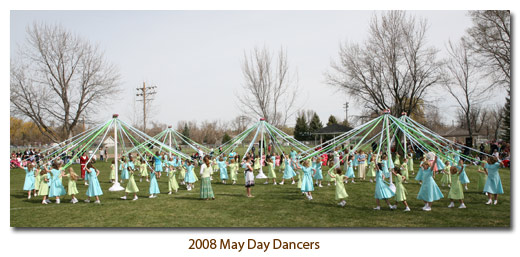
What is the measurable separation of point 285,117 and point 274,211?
14.8 m

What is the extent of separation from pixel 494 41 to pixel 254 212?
25.3 feet

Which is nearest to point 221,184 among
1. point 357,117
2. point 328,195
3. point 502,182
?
point 328,195

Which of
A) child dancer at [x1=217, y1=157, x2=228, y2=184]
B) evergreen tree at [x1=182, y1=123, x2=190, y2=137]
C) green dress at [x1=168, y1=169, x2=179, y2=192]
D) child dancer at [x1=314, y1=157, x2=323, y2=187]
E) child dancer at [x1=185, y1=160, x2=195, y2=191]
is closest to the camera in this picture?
green dress at [x1=168, y1=169, x2=179, y2=192]

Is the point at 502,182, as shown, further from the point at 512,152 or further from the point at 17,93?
the point at 17,93

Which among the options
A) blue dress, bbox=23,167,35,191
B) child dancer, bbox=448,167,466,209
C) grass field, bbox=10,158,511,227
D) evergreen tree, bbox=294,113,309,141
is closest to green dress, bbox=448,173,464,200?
child dancer, bbox=448,167,466,209

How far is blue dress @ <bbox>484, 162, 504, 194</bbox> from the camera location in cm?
785

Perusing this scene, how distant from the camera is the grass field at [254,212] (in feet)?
22.0

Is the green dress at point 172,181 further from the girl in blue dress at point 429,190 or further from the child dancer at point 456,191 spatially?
the child dancer at point 456,191

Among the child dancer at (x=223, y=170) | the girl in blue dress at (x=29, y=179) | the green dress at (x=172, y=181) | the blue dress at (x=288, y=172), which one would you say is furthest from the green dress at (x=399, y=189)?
the girl in blue dress at (x=29, y=179)

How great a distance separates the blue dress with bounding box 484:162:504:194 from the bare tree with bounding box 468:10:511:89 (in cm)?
218

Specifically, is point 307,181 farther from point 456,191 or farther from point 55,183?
point 55,183

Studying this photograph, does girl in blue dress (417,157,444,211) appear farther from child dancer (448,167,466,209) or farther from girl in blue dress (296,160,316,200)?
girl in blue dress (296,160,316,200)

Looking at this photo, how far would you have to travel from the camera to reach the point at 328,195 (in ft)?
→ 32.2

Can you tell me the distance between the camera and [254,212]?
7.58 m
